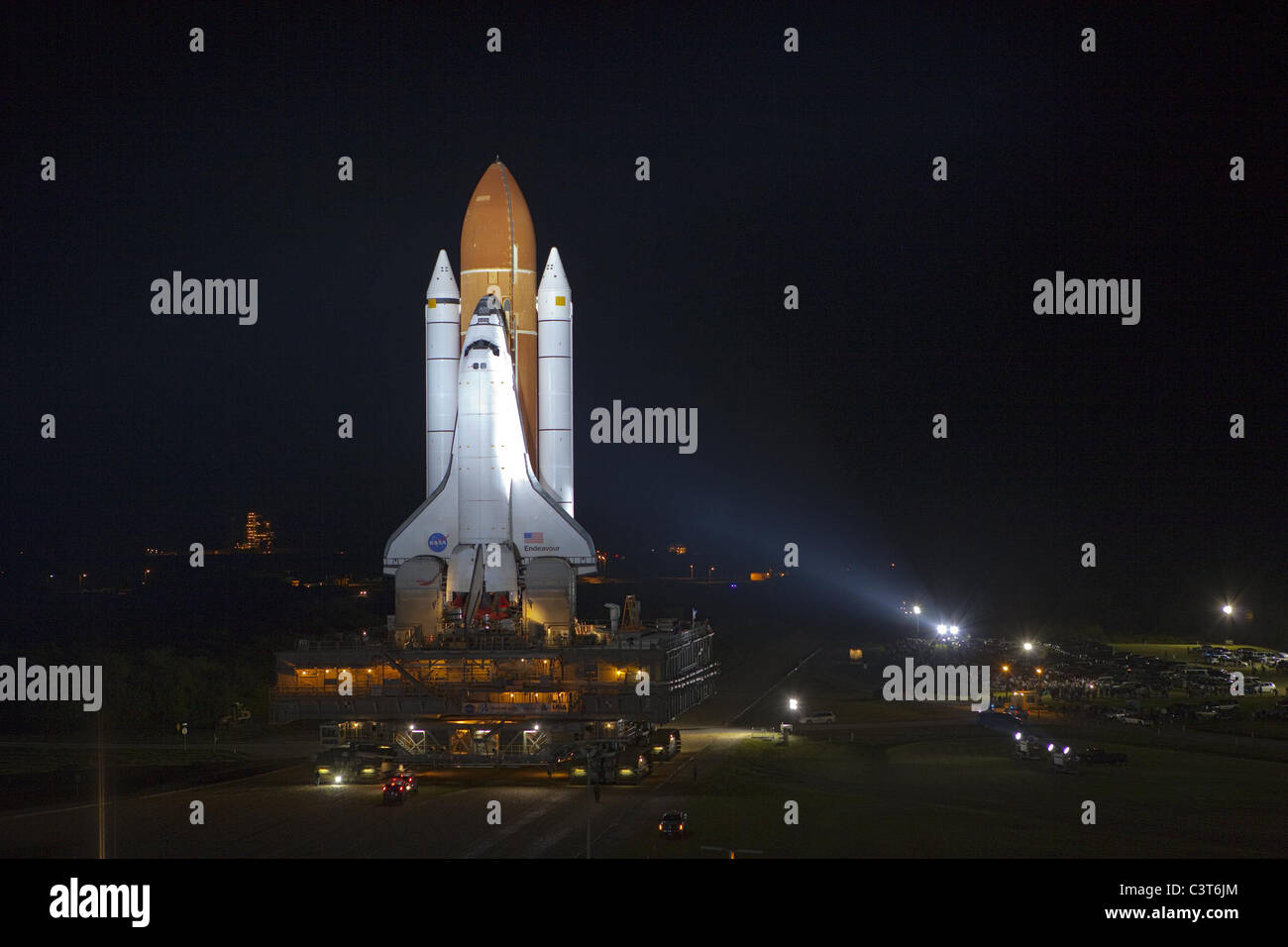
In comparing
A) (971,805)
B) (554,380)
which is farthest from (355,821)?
(554,380)

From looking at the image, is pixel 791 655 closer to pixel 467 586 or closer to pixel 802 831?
pixel 467 586

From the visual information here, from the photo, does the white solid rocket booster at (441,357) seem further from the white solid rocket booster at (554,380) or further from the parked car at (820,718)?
the parked car at (820,718)

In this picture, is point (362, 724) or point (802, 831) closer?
point (802, 831)

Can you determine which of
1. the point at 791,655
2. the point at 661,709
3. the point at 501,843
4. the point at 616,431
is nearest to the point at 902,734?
the point at 661,709

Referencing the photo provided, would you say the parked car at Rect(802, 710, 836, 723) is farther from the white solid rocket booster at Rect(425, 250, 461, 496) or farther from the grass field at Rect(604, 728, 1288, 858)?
the white solid rocket booster at Rect(425, 250, 461, 496)

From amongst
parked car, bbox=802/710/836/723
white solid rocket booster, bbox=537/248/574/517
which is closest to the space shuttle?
white solid rocket booster, bbox=537/248/574/517

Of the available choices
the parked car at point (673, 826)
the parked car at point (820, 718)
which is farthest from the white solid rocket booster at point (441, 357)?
the parked car at point (673, 826)

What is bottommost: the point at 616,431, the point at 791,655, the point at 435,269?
the point at 791,655
